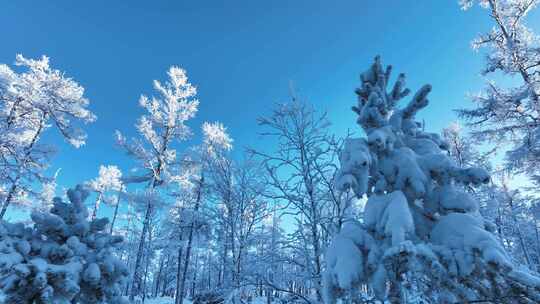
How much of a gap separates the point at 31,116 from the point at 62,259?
1178 cm

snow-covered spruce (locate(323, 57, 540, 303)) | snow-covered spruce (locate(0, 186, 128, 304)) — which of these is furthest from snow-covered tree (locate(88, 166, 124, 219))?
snow-covered spruce (locate(323, 57, 540, 303))

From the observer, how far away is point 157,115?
14.1 metres

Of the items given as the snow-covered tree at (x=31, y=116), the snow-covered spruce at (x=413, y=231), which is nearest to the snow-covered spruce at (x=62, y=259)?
the snow-covered spruce at (x=413, y=231)

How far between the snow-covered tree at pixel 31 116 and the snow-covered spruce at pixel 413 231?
14.3 meters

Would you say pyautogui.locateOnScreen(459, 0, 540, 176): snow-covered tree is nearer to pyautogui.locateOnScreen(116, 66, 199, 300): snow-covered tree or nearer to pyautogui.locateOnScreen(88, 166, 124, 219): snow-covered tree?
pyautogui.locateOnScreen(116, 66, 199, 300): snow-covered tree

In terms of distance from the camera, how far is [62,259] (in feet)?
15.7

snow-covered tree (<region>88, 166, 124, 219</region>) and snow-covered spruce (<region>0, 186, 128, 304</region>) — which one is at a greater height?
snow-covered tree (<region>88, 166, 124, 219</region>)

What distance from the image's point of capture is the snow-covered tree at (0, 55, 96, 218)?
11.3 meters

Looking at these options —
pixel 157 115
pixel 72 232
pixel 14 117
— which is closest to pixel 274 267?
pixel 72 232

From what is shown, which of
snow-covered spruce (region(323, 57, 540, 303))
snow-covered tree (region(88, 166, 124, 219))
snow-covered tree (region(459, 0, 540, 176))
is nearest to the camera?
snow-covered spruce (region(323, 57, 540, 303))

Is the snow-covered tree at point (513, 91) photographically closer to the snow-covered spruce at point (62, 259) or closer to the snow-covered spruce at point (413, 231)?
the snow-covered spruce at point (413, 231)

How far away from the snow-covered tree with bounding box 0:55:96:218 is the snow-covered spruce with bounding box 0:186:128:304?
29.5 ft

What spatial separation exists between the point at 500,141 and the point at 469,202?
9620 mm

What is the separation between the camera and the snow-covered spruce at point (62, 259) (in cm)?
408
